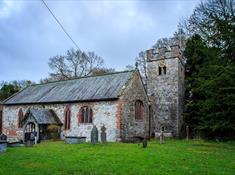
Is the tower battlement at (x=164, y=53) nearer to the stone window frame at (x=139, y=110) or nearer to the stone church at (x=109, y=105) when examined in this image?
the stone church at (x=109, y=105)

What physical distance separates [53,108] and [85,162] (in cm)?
1951

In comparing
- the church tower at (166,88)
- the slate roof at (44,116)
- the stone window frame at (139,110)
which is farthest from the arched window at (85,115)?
the church tower at (166,88)

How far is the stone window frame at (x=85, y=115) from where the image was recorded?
29.1 meters

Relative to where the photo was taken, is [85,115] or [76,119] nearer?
[85,115]

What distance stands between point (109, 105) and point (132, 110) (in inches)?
98.0

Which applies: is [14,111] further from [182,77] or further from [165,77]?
[182,77]

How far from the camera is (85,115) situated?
1165 inches

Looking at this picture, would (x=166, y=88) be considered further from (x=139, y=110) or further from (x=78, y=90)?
(x=78, y=90)

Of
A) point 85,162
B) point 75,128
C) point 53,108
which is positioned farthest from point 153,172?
point 53,108

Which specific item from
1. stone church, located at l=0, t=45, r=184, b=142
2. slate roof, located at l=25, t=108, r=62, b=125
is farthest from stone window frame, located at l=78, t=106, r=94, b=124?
slate roof, located at l=25, t=108, r=62, b=125

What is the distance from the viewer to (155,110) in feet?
121

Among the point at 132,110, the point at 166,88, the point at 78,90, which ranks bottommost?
the point at 132,110

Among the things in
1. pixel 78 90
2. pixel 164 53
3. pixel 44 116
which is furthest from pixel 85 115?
pixel 164 53

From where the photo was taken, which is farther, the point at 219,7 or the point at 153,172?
the point at 219,7
